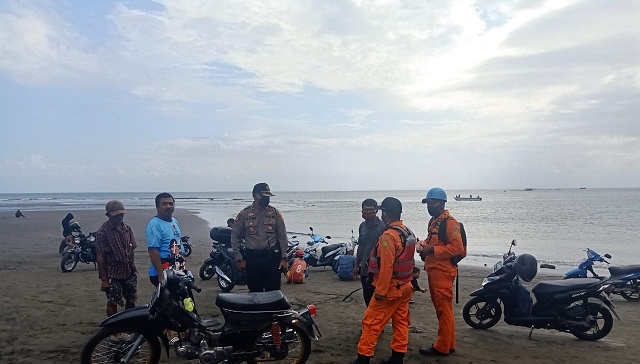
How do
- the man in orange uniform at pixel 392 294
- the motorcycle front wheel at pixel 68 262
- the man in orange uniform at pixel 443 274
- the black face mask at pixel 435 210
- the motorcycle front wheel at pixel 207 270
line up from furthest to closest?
the motorcycle front wheel at pixel 68 262 < the motorcycle front wheel at pixel 207 270 < the black face mask at pixel 435 210 < the man in orange uniform at pixel 443 274 < the man in orange uniform at pixel 392 294

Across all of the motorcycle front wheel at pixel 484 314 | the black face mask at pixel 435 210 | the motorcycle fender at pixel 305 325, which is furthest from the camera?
the motorcycle front wheel at pixel 484 314

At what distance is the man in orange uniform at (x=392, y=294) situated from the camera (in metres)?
4.70

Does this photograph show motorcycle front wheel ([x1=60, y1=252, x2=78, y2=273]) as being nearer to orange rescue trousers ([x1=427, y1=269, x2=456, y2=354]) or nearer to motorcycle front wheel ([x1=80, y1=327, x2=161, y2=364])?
motorcycle front wheel ([x1=80, y1=327, x2=161, y2=364])

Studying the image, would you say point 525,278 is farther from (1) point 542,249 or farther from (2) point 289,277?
(1) point 542,249

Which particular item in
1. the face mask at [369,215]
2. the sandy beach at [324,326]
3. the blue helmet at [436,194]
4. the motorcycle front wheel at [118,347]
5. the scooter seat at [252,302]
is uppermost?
the blue helmet at [436,194]

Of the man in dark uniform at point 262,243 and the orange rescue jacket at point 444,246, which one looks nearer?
the orange rescue jacket at point 444,246

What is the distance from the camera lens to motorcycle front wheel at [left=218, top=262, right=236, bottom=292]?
910 centimetres

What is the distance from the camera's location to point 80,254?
36.7ft

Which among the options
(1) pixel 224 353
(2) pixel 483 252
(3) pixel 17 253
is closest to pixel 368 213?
(1) pixel 224 353

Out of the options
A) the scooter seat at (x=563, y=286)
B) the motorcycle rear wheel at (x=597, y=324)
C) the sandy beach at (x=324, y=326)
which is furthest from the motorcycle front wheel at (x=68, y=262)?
the motorcycle rear wheel at (x=597, y=324)

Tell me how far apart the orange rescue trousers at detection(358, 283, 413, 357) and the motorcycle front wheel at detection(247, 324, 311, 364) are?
1.94 ft

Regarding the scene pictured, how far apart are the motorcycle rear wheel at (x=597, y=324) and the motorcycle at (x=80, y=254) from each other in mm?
10262

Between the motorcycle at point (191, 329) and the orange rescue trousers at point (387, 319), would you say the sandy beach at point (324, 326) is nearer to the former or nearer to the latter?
the orange rescue trousers at point (387, 319)

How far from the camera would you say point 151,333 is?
4.26 m
